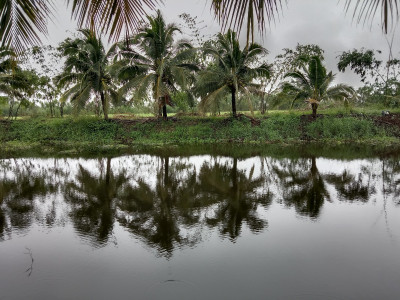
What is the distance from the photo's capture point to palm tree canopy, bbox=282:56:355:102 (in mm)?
17047

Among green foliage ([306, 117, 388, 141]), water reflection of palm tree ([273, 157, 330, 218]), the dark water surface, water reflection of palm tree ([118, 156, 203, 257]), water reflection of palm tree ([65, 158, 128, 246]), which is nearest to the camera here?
the dark water surface

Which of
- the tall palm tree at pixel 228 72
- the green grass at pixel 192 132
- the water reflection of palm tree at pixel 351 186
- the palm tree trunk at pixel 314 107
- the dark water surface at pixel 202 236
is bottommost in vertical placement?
the dark water surface at pixel 202 236

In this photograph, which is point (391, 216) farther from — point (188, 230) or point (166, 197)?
point (166, 197)

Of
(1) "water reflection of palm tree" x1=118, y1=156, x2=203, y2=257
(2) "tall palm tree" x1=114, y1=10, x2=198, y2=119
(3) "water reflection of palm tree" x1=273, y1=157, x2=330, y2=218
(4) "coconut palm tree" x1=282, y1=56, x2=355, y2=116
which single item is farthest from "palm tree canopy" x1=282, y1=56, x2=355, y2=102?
(1) "water reflection of palm tree" x1=118, y1=156, x2=203, y2=257

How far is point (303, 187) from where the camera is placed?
6.87 meters

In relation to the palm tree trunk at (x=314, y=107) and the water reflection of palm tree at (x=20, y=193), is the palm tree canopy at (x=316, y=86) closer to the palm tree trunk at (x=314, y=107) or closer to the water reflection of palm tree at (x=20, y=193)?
the palm tree trunk at (x=314, y=107)

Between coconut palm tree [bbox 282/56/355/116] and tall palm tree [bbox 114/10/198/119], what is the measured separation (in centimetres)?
574

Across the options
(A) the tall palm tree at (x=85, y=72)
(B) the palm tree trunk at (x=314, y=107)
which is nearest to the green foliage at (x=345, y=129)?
(B) the palm tree trunk at (x=314, y=107)

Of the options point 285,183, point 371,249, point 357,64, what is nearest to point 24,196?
point 285,183

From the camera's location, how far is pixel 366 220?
4.82 metres

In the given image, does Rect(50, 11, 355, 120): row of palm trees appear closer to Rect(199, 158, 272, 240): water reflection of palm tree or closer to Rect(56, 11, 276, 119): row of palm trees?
Rect(56, 11, 276, 119): row of palm trees

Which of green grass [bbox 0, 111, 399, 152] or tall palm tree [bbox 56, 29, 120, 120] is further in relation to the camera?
tall palm tree [bbox 56, 29, 120, 120]

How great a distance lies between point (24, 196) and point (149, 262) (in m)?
4.34

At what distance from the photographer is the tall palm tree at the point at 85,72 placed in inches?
704
